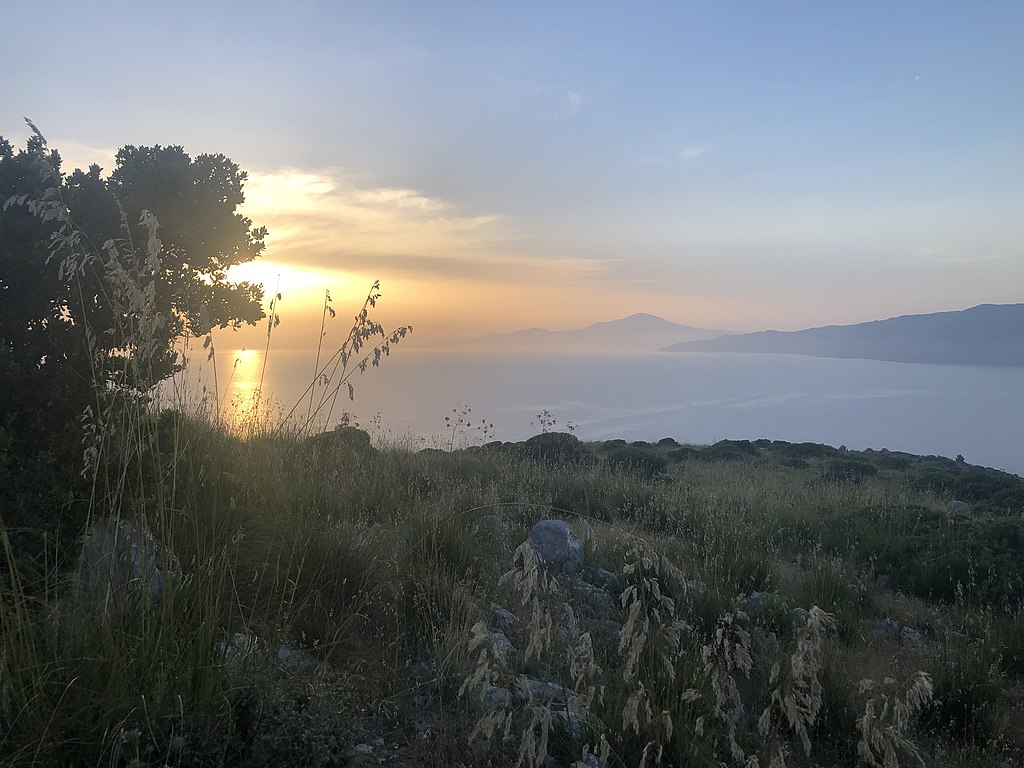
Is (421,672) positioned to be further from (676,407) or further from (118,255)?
(676,407)

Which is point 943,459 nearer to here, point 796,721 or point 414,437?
point 414,437

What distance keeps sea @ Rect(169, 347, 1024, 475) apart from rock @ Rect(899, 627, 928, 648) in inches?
183

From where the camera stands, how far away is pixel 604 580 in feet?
16.5

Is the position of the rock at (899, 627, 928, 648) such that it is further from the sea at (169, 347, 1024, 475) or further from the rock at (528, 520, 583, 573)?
the sea at (169, 347, 1024, 475)

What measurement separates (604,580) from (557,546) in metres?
0.49

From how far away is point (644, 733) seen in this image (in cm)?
267

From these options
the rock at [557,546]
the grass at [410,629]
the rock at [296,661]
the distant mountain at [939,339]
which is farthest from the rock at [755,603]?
the distant mountain at [939,339]

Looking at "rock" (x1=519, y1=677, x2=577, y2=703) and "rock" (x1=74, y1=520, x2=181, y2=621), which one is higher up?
"rock" (x1=74, y1=520, x2=181, y2=621)

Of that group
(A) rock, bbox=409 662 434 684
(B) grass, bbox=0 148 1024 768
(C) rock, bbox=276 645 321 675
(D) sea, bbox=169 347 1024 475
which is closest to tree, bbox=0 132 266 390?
(B) grass, bbox=0 148 1024 768

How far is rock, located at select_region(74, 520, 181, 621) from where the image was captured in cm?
245

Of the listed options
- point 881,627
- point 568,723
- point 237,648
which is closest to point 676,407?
point 881,627

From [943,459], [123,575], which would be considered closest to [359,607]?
[123,575]

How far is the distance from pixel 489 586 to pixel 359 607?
44.7 inches

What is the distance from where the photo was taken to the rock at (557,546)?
16.5 feet
